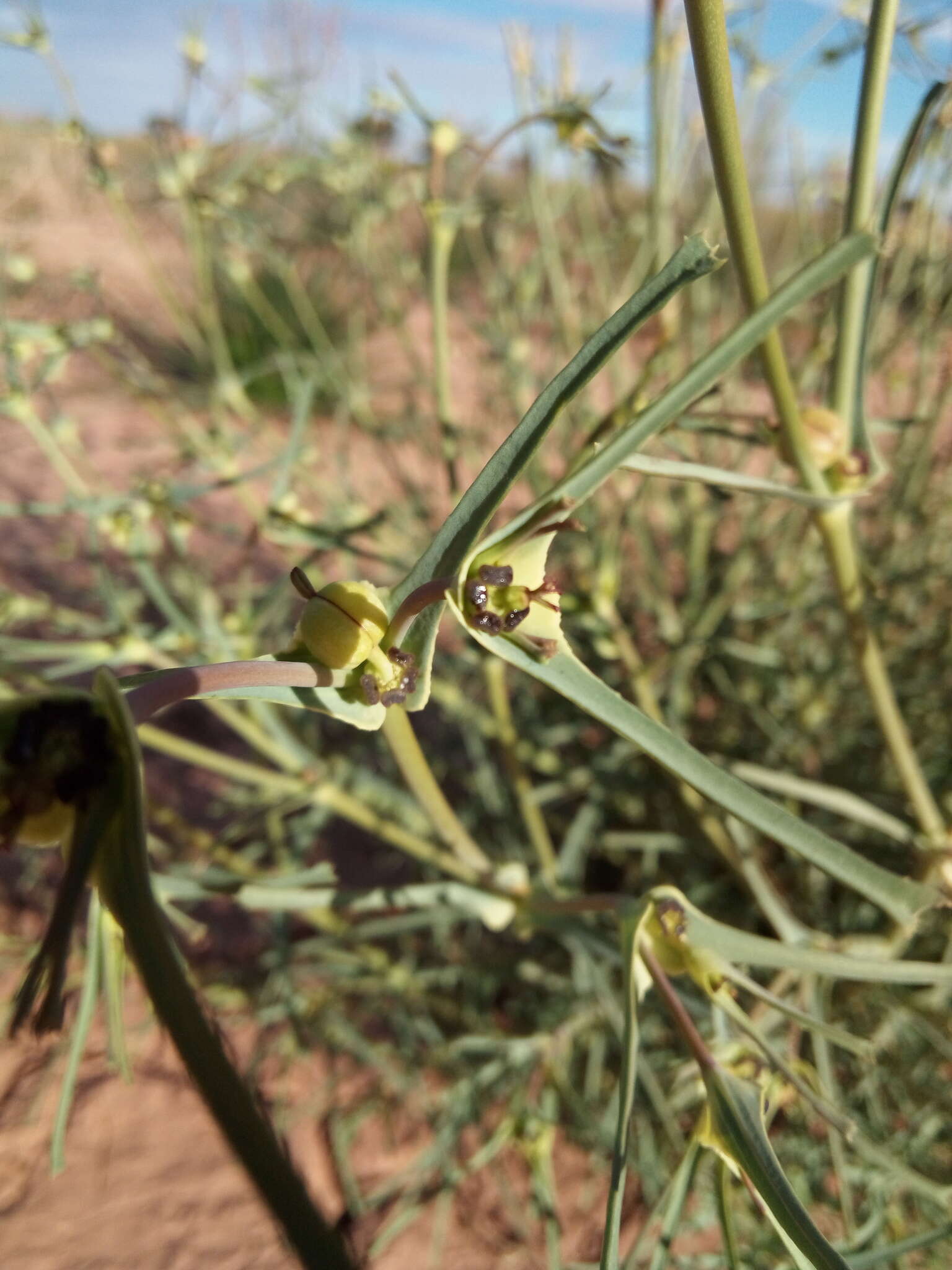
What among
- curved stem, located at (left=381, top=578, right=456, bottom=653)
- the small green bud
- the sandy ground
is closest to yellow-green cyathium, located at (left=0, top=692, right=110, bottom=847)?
curved stem, located at (left=381, top=578, right=456, bottom=653)

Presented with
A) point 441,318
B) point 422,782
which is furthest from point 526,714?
point 422,782

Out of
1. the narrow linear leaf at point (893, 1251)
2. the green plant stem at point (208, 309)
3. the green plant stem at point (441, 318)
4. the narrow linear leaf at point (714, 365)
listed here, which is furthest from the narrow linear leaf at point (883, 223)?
the green plant stem at point (208, 309)

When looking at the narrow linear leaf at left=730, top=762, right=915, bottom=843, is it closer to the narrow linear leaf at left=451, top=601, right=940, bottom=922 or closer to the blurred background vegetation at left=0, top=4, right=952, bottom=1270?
the blurred background vegetation at left=0, top=4, right=952, bottom=1270

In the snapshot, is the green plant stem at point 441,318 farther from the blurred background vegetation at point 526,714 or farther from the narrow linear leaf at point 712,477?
the narrow linear leaf at point 712,477

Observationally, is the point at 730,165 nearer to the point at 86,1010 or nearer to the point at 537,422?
the point at 537,422

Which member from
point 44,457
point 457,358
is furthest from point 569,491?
point 457,358
